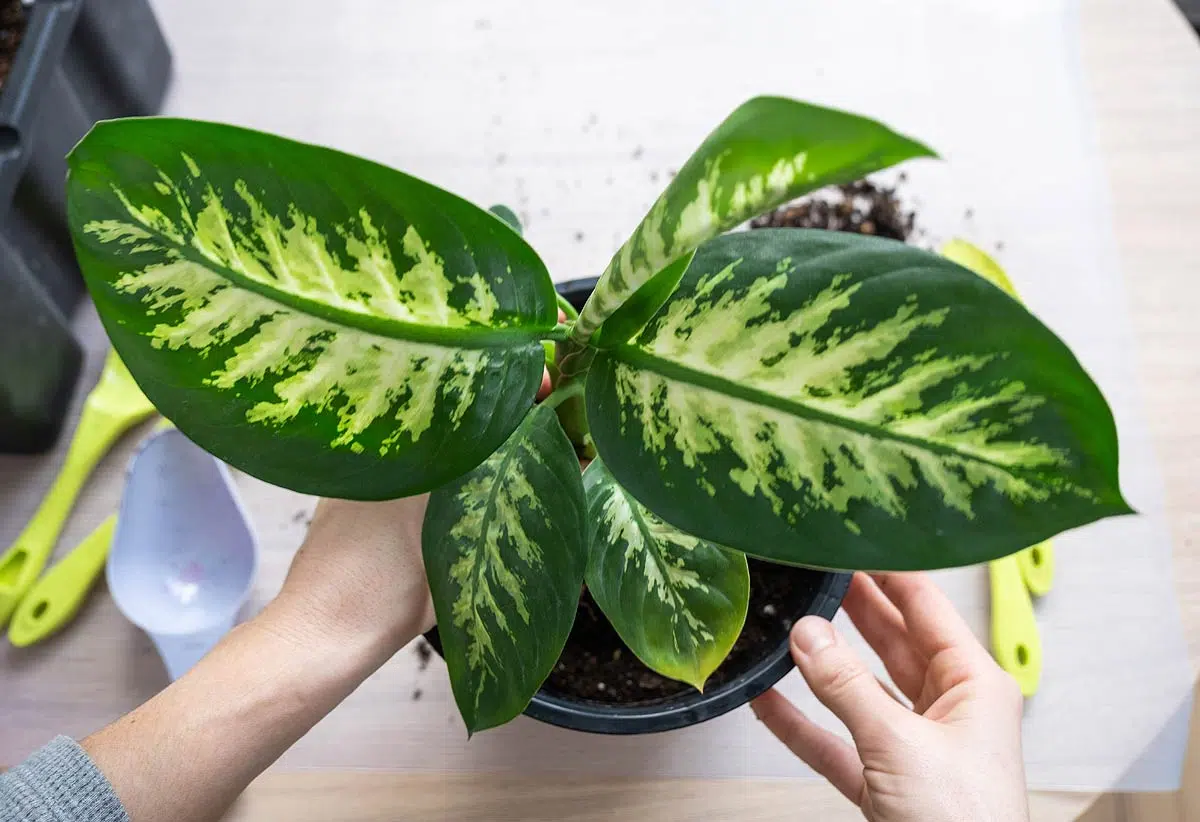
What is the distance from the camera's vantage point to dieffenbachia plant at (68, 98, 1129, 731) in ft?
0.99

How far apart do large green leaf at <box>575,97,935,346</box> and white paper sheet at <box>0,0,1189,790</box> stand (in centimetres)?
50

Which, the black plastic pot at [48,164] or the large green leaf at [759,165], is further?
the black plastic pot at [48,164]

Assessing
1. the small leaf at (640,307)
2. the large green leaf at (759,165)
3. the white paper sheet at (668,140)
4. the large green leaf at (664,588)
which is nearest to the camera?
the large green leaf at (759,165)

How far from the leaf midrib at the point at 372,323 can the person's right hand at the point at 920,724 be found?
0.27m

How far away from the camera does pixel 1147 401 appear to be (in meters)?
0.77

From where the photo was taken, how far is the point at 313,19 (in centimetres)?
92

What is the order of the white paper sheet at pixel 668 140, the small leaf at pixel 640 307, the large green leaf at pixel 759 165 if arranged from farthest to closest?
the white paper sheet at pixel 668 140
the small leaf at pixel 640 307
the large green leaf at pixel 759 165

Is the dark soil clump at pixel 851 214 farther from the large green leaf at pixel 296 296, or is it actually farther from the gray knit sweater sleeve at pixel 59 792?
the gray knit sweater sleeve at pixel 59 792

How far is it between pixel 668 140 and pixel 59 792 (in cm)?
71

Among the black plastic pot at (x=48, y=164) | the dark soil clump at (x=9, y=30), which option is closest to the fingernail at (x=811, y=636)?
the black plastic pot at (x=48, y=164)

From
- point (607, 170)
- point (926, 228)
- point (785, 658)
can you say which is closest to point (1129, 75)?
point (926, 228)

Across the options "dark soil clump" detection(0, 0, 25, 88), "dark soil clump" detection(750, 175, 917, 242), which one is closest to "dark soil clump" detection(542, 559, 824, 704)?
"dark soil clump" detection(750, 175, 917, 242)

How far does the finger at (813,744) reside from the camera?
2.00 feet

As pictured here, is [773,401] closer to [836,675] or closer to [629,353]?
[629,353]
